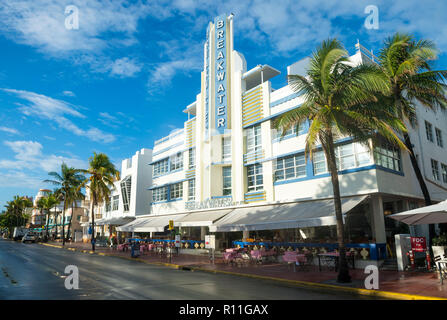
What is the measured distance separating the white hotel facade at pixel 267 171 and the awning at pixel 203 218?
10 cm

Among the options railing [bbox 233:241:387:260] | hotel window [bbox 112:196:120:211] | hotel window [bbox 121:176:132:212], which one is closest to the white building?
hotel window [bbox 121:176:132:212]

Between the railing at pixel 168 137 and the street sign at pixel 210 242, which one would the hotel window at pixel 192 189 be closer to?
the railing at pixel 168 137

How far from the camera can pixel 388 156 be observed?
18.3 meters

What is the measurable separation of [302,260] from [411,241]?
4.81 meters

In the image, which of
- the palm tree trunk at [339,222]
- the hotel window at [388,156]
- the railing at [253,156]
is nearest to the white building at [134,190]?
the railing at [253,156]

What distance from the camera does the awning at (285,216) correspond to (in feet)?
51.3

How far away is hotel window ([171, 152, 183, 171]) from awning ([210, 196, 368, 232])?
1161 cm

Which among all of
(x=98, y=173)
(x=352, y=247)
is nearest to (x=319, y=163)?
(x=352, y=247)

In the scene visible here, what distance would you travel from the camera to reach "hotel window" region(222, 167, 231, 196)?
87.1 ft

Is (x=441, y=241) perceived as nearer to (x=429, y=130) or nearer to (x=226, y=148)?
(x=429, y=130)

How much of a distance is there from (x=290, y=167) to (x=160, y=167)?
1901 cm

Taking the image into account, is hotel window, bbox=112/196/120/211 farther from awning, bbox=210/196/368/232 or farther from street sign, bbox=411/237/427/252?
street sign, bbox=411/237/427/252

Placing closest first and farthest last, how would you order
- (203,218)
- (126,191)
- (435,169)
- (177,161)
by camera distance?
(435,169) < (203,218) < (177,161) < (126,191)
